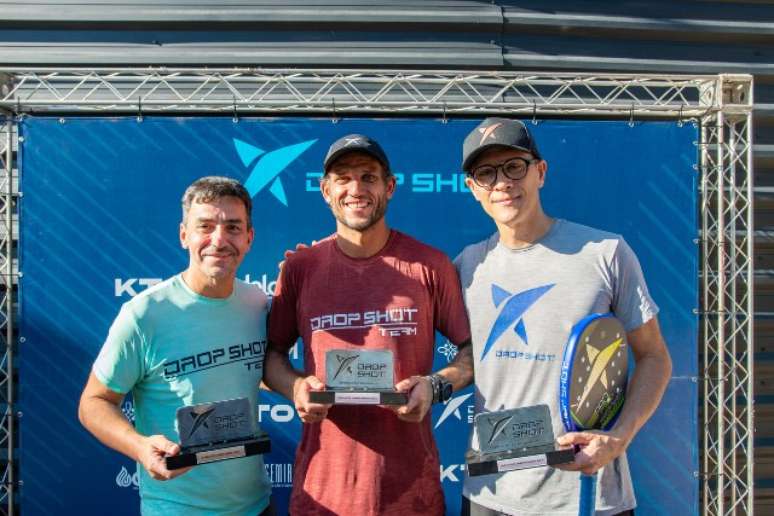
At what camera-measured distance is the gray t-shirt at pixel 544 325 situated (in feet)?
6.91

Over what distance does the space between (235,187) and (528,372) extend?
1.10m

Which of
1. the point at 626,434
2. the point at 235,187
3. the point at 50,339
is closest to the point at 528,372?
the point at 626,434

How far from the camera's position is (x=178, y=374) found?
2209 millimetres

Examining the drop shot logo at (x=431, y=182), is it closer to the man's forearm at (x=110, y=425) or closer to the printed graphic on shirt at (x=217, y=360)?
the printed graphic on shirt at (x=217, y=360)

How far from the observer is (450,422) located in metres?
3.90

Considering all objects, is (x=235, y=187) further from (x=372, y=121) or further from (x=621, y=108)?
(x=621, y=108)

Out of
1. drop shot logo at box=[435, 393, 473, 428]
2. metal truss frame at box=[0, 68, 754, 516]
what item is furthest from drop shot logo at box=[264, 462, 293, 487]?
metal truss frame at box=[0, 68, 754, 516]

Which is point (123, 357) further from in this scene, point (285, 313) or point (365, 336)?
point (365, 336)

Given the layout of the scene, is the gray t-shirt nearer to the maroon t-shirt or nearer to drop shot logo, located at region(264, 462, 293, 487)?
the maroon t-shirt

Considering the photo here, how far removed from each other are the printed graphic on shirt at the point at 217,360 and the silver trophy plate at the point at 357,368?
13.8 inches

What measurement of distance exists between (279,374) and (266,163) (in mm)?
1792

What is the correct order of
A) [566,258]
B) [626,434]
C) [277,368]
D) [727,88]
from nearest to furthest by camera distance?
[626,434] < [566,258] < [277,368] < [727,88]

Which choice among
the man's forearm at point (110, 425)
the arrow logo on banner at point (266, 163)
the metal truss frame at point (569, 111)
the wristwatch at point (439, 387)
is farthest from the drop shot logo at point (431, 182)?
the man's forearm at point (110, 425)

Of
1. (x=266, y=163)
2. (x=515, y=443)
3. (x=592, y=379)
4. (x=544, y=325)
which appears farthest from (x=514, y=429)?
(x=266, y=163)
